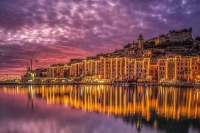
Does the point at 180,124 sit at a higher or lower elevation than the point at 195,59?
lower

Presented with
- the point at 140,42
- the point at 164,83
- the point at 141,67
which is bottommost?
the point at 164,83

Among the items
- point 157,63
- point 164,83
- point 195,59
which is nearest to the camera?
point 164,83

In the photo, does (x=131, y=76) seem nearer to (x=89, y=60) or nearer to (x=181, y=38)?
(x=89, y=60)

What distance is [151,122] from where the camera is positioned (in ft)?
63.1

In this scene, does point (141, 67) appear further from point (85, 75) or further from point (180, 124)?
point (180, 124)

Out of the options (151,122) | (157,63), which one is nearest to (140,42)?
(157,63)

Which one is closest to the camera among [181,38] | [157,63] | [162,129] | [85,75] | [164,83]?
[162,129]

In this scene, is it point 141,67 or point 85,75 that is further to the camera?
point 85,75

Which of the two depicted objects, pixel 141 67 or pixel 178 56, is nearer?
pixel 178 56

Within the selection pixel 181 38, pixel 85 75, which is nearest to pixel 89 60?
pixel 85 75

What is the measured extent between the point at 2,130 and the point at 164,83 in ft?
243

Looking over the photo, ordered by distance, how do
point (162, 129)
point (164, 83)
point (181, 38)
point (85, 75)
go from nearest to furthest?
point (162, 129)
point (164, 83)
point (85, 75)
point (181, 38)

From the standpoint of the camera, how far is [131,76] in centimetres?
9819

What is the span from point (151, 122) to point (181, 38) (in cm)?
11239
